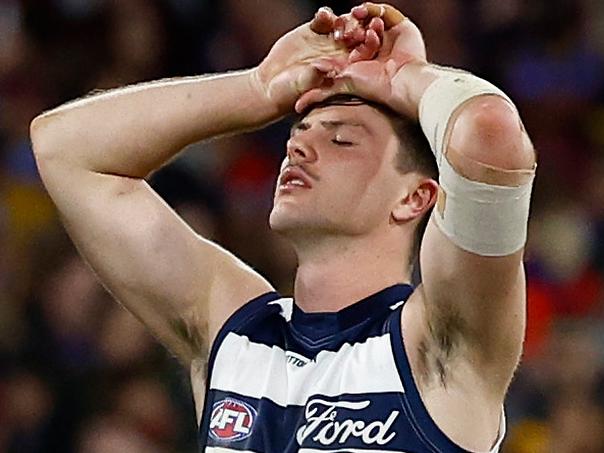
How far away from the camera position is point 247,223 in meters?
5.65

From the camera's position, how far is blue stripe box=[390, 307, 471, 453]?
2506mm

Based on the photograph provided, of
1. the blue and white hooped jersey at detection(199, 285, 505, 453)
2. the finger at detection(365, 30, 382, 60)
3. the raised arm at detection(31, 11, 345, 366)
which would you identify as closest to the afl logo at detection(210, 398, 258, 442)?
the blue and white hooped jersey at detection(199, 285, 505, 453)

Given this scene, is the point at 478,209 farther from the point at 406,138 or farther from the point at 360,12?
the point at 360,12

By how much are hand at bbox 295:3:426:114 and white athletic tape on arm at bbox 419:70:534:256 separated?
0.29 m

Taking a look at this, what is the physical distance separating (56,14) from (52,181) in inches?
139

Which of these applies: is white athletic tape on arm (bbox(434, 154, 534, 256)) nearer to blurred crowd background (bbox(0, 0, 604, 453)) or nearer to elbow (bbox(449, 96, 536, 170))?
elbow (bbox(449, 96, 536, 170))

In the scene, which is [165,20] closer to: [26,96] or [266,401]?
[26,96]

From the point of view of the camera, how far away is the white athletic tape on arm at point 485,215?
2396 mm

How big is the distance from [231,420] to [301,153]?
0.47 m

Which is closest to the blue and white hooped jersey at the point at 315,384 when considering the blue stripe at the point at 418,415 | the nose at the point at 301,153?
the blue stripe at the point at 418,415

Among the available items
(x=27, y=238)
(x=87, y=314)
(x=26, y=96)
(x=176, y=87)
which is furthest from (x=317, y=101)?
(x=26, y=96)

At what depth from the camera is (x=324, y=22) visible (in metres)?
2.88

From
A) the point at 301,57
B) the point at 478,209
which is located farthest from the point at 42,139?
the point at 478,209

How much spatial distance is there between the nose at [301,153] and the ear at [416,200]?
0.57 ft
